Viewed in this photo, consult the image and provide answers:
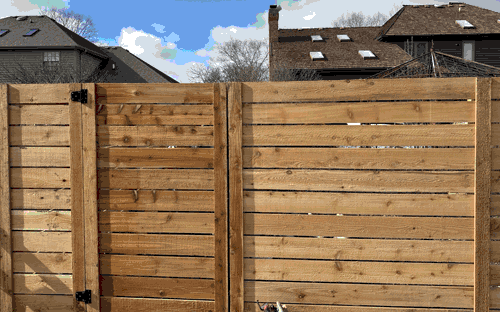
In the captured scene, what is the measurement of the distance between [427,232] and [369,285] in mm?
663

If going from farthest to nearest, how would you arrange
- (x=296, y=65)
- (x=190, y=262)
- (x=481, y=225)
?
1. (x=296, y=65)
2. (x=190, y=262)
3. (x=481, y=225)

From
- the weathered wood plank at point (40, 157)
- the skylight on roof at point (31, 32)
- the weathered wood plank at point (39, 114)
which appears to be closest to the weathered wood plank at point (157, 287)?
the weathered wood plank at point (40, 157)

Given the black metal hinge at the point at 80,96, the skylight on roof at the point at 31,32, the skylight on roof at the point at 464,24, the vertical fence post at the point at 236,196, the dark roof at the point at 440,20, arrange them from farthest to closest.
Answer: the skylight on roof at the point at 31,32 → the skylight on roof at the point at 464,24 → the dark roof at the point at 440,20 → the black metal hinge at the point at 80,96 → the vertical fence post at the point at 236,196

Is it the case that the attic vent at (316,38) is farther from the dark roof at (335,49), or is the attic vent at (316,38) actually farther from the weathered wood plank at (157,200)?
the weathered wood plank at (157,200)

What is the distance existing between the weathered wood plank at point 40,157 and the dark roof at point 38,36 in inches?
774

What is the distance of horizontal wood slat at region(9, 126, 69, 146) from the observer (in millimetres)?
3412

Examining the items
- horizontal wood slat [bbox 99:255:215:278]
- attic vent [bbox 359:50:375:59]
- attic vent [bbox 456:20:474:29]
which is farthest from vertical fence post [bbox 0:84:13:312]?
attic vent [bbox 456:20:474:29]

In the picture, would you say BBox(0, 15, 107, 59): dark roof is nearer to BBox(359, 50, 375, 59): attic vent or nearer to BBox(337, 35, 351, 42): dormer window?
BBox(337, 35, 351, 42): dormer window

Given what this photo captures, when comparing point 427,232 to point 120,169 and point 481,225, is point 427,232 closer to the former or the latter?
point 481,225

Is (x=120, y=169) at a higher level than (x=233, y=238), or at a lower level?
higher

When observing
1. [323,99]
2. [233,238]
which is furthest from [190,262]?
[323,99]

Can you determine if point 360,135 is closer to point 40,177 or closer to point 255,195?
point 255,195

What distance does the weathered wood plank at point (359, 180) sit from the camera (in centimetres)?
312

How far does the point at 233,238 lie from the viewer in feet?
10.6
